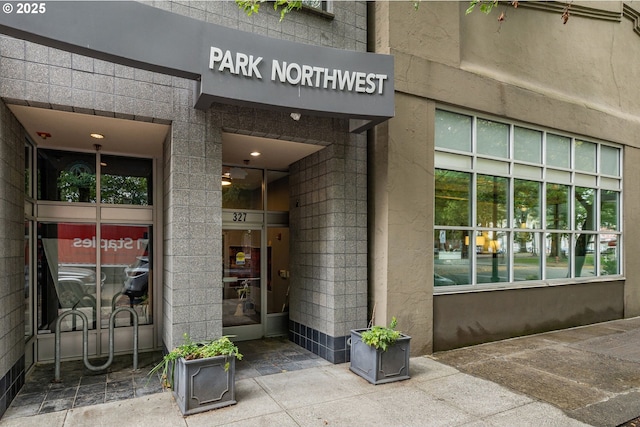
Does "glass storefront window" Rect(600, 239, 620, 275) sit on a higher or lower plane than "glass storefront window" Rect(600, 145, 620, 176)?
lower

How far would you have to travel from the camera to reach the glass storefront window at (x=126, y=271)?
640cm

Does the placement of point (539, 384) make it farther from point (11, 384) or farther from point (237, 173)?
point (11, 384)

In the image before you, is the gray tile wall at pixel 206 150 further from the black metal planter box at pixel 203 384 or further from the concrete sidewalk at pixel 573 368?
the concrete sidewalk at pixel 573 368

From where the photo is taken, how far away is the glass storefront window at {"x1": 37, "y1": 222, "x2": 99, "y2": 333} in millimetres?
5961

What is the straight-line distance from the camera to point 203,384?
14.1 feet

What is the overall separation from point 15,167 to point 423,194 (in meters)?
5.46

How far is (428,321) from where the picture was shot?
627cm

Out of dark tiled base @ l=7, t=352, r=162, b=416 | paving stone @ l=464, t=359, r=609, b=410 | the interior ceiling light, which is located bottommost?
paving stone @ l=464, t=359, r=609, b=410

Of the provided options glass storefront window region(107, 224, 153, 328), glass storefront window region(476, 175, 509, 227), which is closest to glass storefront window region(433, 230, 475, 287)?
glass storefront window region(476, 175, 509, 227)

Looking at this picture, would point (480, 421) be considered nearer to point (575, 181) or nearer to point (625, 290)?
point (575, 181)

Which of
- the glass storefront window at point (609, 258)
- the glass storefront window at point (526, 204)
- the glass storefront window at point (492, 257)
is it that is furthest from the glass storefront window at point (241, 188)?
the glass storefront window at point (609, 258)

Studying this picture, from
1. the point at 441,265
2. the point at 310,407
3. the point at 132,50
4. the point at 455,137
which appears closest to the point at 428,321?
the point at 441,265

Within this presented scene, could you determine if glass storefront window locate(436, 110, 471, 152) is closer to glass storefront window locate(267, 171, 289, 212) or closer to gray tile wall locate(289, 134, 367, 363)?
gray tile wall locate(289, 134, 367, 363)

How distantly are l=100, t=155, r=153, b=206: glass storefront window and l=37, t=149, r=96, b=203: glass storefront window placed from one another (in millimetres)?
167
